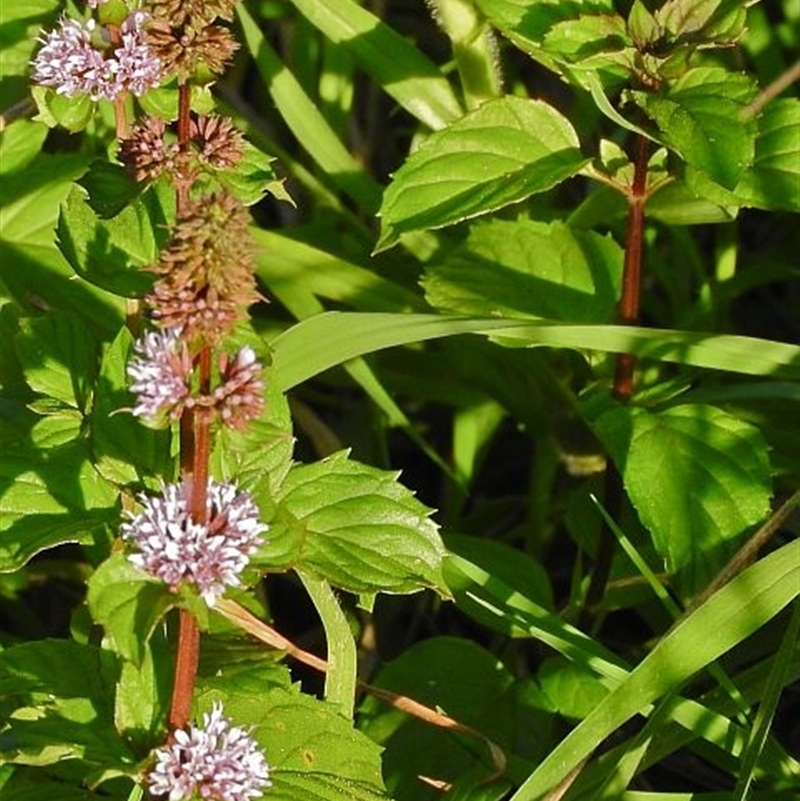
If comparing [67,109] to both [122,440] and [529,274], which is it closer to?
[122,440]

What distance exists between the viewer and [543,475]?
92.6 inches

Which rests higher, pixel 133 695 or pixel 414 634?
pixel 133 695

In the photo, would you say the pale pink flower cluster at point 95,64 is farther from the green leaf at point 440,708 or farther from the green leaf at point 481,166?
the green leaf at point 440,708

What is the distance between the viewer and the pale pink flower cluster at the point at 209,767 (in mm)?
1307

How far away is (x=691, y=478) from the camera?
175 centimetres

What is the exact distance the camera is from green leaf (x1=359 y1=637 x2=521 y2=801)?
1947 mm

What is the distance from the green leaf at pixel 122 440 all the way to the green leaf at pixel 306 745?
0.22m

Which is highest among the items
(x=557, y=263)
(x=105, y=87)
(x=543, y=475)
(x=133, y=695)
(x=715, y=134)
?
(x=105, y=87)

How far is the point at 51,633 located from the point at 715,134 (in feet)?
4.26

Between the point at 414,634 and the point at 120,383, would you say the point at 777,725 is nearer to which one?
the point at 414,634

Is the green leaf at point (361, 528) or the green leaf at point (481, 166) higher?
the green leaf at point (481, 166)

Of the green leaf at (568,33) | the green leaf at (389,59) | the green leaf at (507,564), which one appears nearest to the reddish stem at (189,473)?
the green leaf at (568,33)

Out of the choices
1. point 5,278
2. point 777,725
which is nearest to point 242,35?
point 5,278

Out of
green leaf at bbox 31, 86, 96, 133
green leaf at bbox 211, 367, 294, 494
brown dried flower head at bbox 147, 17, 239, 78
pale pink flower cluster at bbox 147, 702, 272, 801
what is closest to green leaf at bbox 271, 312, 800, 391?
green leaf at bbox 211, 367, 294, 494
